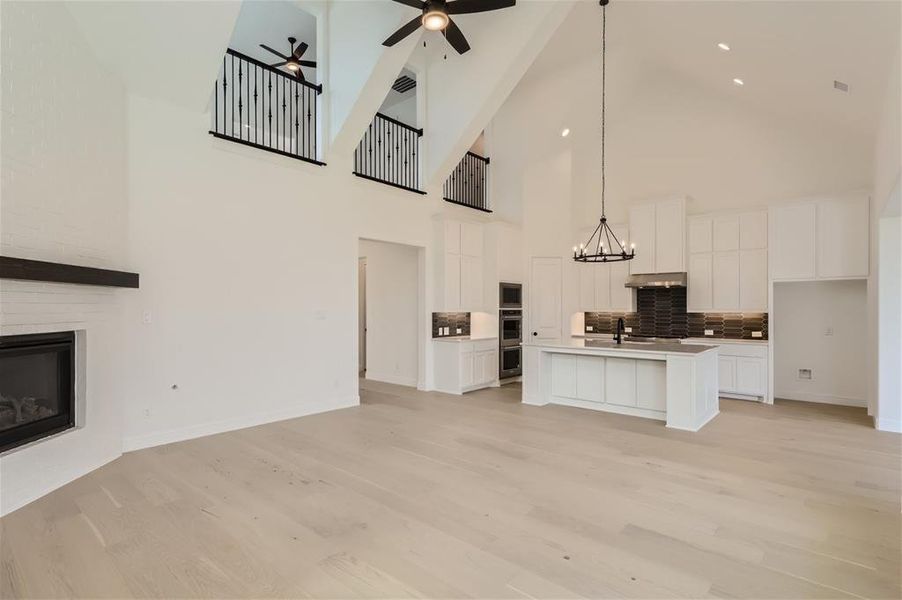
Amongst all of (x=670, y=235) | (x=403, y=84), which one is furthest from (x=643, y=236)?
(x=403, y=84)

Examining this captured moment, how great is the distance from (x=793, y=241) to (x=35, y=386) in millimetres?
8724

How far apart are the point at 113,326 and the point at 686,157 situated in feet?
26.9

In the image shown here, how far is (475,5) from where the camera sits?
427cm

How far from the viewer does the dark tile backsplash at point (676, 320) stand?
706cm

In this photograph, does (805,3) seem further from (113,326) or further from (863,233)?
(113,326)

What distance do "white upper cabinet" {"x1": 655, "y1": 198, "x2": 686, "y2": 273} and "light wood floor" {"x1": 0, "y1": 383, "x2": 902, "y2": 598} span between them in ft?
10.7

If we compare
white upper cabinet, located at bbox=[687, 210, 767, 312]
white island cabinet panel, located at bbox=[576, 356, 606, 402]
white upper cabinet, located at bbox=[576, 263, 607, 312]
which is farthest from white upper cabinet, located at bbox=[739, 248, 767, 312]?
white island cabinet panel, located at bbox=[576, 356, 606, 402]

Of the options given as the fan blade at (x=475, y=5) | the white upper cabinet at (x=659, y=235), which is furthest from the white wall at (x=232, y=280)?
the white upper cabinet at (x=659, y=235)

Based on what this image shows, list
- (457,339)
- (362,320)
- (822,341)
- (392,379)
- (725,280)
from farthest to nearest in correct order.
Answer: (362,320)
(392,379)
(457,339)
(725,280)
(822,341)

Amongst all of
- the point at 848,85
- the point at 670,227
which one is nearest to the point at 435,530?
the point at 848,85

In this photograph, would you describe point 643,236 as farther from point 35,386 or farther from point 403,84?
point 35,386

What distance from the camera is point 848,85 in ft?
14.5

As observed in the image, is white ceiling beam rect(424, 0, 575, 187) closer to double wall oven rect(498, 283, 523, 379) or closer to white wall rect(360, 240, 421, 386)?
white wall rect(360, 240, 421, 386)

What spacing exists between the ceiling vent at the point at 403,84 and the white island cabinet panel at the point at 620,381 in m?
6.19
